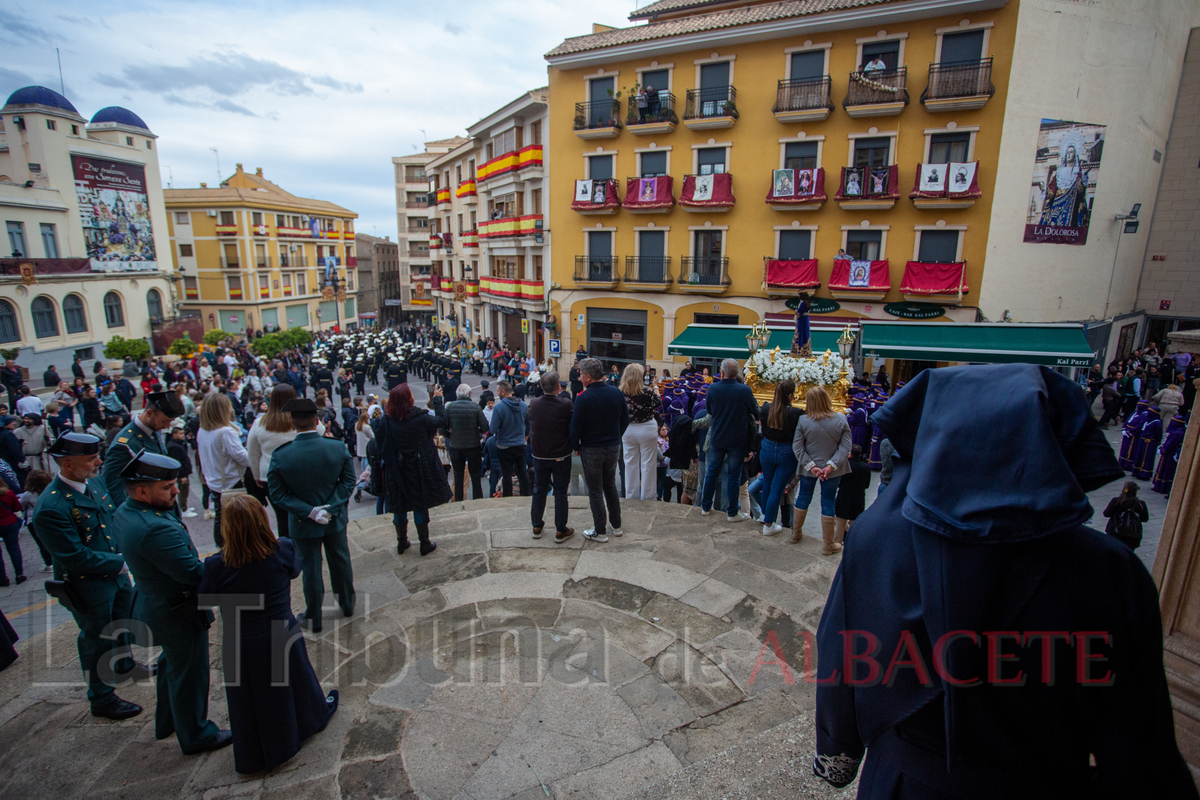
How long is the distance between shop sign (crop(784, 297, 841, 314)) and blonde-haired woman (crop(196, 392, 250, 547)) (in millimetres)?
17694

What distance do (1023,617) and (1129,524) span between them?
6.52 m

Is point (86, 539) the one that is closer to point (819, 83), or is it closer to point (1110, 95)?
point (819, 83)

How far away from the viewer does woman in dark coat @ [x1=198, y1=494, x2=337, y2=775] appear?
2869 millimetres

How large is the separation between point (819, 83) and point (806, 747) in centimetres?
2067

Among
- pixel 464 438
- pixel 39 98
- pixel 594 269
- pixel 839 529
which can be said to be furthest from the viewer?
pixel 39 98

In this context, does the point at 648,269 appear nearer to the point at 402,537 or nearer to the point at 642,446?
the point at 642,446

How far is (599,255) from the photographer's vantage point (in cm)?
2342

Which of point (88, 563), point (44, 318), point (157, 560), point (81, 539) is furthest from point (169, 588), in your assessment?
point (44, 318)

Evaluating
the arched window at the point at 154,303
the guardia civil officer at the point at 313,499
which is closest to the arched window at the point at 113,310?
the arched window at the point at 154,303

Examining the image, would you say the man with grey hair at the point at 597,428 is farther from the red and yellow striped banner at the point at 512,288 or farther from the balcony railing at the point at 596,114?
the red and yellow striped banner at the point at 512,288

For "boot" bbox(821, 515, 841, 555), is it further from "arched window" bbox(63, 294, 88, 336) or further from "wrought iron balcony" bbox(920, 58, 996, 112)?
"arched window" bbox(63, 294, 88, 336)

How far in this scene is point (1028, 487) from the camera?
48.9 inches

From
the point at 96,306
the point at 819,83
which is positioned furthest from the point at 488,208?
the point at 96,306

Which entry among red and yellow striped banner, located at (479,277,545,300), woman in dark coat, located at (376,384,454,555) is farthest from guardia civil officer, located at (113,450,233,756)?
red and yellow striped banner, located at (479,277,545,300)
